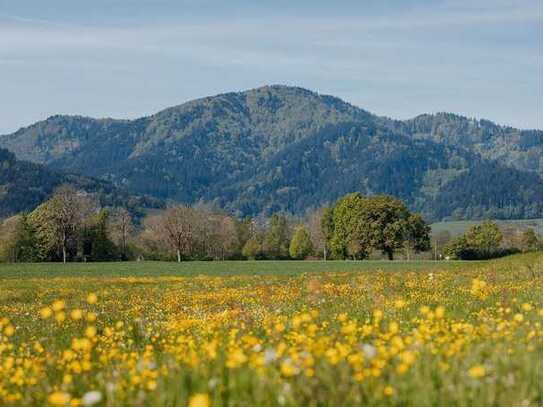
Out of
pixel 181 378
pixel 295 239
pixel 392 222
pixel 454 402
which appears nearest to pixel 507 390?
pixel 454 402

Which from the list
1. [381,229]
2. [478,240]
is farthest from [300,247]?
[478,240]

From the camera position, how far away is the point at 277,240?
547ft

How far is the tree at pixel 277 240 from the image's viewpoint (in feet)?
529

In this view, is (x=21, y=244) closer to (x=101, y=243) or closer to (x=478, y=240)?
(x=101, y=243)

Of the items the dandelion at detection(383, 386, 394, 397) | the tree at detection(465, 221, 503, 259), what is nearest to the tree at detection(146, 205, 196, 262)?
the tree at detection(465, 221, 503, 259)

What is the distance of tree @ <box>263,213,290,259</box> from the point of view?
161375 millimetres

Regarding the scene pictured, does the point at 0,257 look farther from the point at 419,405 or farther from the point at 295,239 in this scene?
Answer: the point at 419,405

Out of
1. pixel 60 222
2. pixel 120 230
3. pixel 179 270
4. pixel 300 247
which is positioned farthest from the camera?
pixel 300 247

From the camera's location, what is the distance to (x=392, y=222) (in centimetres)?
12925

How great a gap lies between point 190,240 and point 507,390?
412ft

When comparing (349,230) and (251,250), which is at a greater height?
(349,230)

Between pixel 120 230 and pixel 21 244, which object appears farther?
pixel 120 230

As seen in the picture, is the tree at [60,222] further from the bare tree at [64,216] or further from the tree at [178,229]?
the tree at [178,229]

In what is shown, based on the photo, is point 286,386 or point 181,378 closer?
point 286,386
